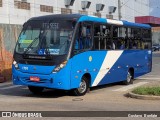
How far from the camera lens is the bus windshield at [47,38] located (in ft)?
44.0

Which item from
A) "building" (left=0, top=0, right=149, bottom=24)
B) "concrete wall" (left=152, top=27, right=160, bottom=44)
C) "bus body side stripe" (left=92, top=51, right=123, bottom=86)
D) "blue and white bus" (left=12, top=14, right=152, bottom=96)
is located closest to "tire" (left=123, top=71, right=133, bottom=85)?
"bus body side stripe" (left=92, top=51, right=123, bottom=86)

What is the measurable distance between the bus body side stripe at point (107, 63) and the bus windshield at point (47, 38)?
242 cm

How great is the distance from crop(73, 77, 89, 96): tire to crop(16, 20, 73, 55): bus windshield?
1562 millimetres

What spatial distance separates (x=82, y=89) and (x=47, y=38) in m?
2.26

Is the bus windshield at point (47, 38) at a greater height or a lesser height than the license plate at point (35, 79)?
greater

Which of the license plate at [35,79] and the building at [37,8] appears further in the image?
the building at [37,8]

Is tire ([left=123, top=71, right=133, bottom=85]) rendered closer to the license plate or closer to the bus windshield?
the bus windshield

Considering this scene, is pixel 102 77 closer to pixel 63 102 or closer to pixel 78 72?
pixel 78 72

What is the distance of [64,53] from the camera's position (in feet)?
43.5

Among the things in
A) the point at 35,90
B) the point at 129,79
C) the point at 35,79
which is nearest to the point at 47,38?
the point at 35,79

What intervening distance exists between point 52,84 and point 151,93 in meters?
3.31

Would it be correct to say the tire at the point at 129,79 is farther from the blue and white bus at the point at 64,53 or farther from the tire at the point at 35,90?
the tire at the point at 35,90

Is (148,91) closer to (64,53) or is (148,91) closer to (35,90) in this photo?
(64,53)

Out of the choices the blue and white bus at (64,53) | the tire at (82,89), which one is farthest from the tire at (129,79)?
the tire at (82,89)
